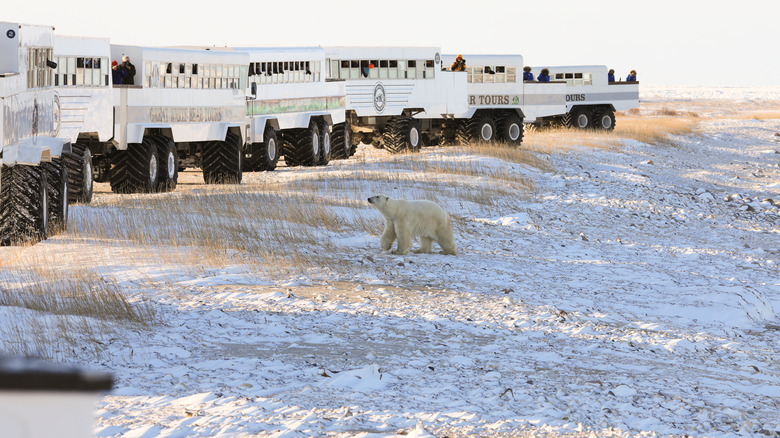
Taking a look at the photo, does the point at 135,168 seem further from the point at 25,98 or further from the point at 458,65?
the point at 458,65

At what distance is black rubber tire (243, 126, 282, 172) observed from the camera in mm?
23797

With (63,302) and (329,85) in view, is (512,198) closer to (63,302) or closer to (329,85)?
(329,85)

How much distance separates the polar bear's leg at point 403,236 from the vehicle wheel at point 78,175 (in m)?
6.61

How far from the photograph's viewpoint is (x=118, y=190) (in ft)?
61.1

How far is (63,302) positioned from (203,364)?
2.09 m

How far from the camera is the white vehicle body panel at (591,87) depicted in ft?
129

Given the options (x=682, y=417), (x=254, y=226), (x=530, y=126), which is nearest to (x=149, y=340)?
(x=682, y=417)

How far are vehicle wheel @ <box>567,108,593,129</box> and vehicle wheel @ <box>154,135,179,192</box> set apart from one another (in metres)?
23.7

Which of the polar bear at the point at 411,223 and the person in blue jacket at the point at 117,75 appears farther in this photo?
the person in blue jacket at the point at 117,75

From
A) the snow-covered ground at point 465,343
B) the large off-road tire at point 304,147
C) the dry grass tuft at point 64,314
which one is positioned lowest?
the snow-covered ground at point 465,343

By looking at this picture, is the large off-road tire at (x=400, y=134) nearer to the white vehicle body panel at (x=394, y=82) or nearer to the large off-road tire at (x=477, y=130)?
the white vehicle body panel at (x=394, y=82)

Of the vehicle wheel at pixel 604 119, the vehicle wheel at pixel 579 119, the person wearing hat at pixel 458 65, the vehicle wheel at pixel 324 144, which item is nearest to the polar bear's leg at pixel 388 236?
the vehicle wheel at pixel 324 144

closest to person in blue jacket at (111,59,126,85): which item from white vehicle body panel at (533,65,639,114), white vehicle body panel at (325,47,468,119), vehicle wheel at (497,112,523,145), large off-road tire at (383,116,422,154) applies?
white vehicle body panel at (325,47,468,119)

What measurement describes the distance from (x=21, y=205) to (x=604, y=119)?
3170 centimetres
